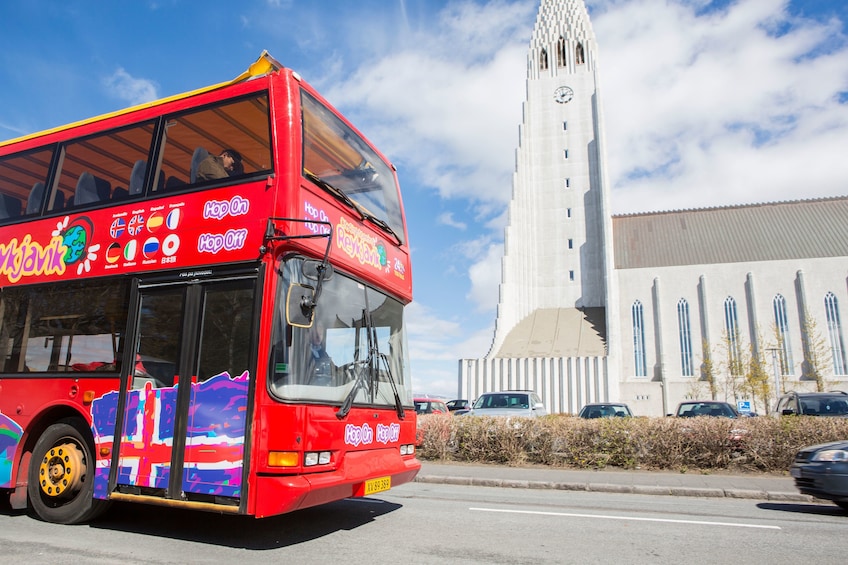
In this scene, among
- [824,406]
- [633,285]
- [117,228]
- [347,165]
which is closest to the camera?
[117,228]

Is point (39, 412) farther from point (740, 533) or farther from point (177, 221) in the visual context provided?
point (740, 533)

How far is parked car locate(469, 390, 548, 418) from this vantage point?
1714 cm

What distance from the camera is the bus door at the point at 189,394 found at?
215 inches

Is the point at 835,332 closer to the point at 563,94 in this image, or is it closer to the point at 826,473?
the point at 563,94

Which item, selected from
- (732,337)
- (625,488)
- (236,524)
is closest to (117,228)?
(236,524)

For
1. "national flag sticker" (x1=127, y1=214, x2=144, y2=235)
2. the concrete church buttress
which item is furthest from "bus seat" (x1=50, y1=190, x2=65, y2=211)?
the concrete church buttress

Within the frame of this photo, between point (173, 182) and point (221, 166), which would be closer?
point (221, 166)

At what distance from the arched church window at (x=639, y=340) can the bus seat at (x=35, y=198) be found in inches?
1998

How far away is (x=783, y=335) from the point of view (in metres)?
48.6

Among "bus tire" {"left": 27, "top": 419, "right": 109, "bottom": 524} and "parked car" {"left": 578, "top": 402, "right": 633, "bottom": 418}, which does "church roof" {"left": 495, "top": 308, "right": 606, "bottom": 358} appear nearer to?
"parked car" {"left": 578, "top": 402, "right": 633, "bottom": 418}

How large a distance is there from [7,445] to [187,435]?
2.87m

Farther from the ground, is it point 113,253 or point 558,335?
point 558,335

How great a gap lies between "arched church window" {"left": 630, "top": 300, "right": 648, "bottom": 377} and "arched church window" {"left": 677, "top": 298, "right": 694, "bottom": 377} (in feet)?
9.84

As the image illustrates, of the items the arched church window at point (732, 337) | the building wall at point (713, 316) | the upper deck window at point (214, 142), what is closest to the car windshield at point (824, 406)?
the upper deck window at point (214, 142)
